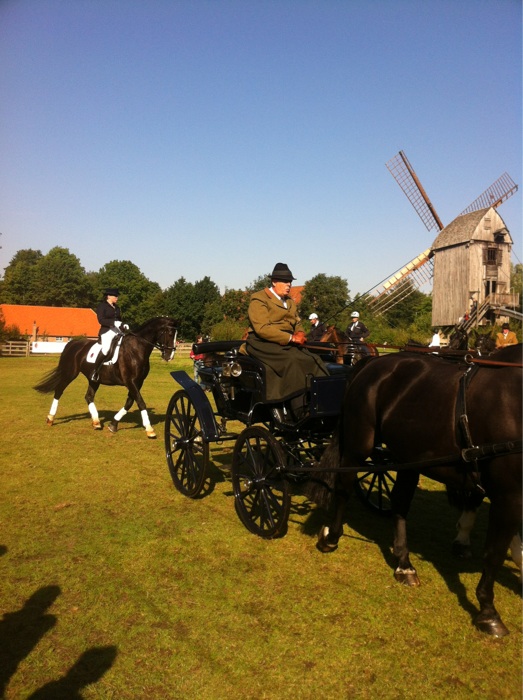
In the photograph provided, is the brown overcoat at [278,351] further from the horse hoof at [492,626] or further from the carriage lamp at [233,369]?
the horse hoof at [492,626]

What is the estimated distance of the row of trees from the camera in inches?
2719

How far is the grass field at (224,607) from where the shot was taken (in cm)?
341

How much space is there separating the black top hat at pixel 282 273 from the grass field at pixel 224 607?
277 centimetres

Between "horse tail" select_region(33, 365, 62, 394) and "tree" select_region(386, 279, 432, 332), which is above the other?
"tree" select_region(386, 279, 432, 332)

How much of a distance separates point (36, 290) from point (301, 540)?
92.0 m

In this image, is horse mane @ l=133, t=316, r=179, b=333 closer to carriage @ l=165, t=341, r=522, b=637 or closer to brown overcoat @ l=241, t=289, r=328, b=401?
carriage @ l=165, t=341, r=522, b=637

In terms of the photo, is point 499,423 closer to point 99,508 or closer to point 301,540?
point 301,540

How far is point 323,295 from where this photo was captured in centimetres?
7131

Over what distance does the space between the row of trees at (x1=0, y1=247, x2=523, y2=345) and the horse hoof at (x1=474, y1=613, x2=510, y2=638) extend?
5778cm

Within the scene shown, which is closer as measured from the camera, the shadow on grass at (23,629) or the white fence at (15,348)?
the shadow on grass at (23,629)

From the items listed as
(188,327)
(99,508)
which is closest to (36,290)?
(188,327)

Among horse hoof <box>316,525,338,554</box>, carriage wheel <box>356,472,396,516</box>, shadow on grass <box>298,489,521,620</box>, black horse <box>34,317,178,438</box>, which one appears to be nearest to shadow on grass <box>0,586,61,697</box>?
horse hoof <box>316,525,338,554</box>

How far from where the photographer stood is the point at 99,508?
668cm

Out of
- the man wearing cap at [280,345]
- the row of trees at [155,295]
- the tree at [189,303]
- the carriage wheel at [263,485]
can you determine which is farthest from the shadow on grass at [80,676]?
the tree at [189,303]
